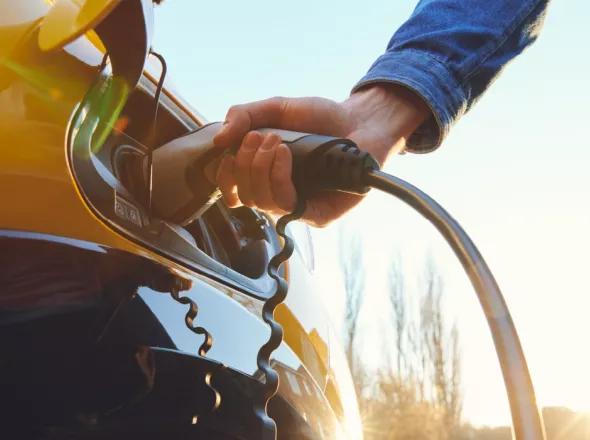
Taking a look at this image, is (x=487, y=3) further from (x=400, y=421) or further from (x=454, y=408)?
(x=454, y=408)

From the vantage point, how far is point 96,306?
716mm

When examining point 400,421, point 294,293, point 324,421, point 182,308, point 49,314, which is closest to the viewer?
point 49,314

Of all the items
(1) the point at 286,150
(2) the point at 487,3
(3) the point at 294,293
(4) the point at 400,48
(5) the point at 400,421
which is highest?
(5) the point at 400,421

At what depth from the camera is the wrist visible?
1.33m

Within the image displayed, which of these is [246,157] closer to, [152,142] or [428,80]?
[152,142]

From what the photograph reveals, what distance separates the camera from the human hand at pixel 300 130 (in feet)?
3.44

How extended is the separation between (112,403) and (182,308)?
15 centimetres

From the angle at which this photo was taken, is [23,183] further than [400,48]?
No

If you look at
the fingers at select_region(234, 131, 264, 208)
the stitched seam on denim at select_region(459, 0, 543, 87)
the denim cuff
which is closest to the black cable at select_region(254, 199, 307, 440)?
the fingers at select_region(234, 131, 264, 208)

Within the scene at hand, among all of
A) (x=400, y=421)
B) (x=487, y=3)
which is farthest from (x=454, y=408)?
(x=487, y=3)

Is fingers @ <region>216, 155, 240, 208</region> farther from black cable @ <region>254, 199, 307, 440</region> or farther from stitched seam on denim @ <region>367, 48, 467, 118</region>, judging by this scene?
stitched seam on denim @ <region>367, 48, 467, 118</region>

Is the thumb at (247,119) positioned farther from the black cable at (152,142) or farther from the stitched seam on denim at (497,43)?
the stitched seam on denim at (497,43)

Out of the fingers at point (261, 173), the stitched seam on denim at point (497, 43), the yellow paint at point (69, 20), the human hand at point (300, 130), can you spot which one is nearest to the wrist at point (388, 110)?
the human hand at point (300, 130)

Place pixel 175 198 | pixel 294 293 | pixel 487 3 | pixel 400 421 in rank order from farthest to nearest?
1. pixel 400 421
2. pixel 487 3
3. pixel 294 293
4. pixel 175 198
